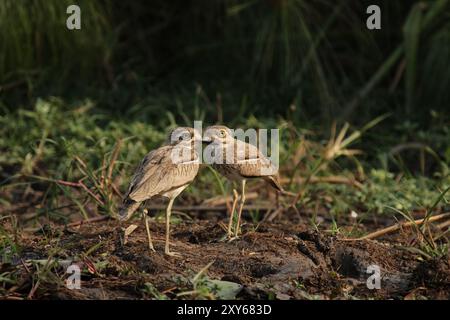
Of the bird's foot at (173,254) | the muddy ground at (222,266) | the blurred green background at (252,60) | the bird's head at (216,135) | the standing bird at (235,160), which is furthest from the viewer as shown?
the blurred green background at (252,60)

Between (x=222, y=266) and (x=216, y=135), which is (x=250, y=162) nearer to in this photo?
(x=216, y=135)

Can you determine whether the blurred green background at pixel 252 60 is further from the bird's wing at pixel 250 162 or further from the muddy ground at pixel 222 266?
the muddy ground at pixel 222 266

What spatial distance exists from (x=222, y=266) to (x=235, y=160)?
704 mm

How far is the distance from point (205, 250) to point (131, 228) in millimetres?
438

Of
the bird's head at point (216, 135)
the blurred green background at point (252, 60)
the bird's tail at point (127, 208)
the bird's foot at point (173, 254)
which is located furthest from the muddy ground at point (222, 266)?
the blurred green background at point (252, 60)

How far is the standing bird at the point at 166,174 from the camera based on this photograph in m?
4.44

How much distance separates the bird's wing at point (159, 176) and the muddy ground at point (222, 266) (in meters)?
0.30

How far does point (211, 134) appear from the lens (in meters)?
4.95

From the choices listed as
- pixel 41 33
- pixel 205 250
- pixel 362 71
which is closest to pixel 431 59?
pixel 362 71

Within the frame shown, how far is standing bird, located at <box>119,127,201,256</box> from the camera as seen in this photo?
4.44 metres

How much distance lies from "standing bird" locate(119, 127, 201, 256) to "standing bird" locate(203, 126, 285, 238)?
0.13 m

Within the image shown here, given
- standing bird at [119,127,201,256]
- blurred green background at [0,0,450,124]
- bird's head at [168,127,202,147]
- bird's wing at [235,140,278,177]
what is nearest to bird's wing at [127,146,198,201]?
standing bird at [119,127,201,256]

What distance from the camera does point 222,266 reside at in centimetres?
430

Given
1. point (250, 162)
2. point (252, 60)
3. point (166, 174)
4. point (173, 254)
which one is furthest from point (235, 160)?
point (252, 60)
